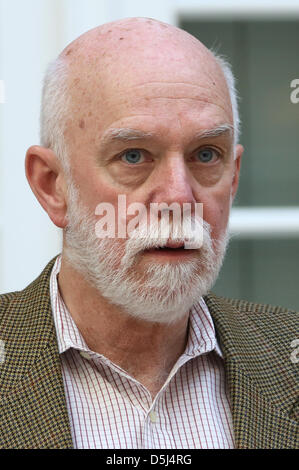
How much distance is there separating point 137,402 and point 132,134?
1.71ft

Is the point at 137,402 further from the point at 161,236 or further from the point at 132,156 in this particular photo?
the point at 132,156

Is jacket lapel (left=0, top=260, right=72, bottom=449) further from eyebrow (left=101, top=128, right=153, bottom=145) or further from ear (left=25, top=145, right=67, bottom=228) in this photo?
eyebrow (left=101, top=128, right=153, bottom=145)

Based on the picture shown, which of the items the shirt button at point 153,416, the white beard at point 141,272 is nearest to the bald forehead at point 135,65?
the white beard at point 141,272

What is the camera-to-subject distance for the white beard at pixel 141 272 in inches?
75.8

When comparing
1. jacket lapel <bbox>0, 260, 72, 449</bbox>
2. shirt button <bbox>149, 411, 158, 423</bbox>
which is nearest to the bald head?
jacket lapel <bbox>0, 260, 72, 449</bbox>

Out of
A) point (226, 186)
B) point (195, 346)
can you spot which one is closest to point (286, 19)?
point (226, 186)

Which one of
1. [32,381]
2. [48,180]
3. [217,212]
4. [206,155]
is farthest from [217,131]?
[32,381]

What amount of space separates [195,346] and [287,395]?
211mm

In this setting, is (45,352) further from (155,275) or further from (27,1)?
(27,1)

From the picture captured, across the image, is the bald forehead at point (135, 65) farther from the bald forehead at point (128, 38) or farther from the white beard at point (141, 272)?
the white beard at point (141, 272)

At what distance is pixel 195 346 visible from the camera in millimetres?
2074

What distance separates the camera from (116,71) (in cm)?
197

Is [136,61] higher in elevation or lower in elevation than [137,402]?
higher

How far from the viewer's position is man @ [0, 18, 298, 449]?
1.91m
